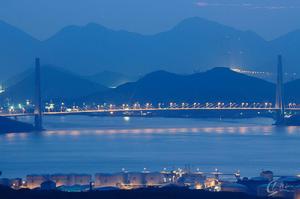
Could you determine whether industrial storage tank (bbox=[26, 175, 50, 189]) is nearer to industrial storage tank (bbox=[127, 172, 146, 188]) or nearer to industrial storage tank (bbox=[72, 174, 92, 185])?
industrial storage tank (bbox=[72, 174, 92, 185])

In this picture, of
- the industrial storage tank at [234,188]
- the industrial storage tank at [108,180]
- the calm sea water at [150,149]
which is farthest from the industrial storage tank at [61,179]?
the calm sea water at [150,149]

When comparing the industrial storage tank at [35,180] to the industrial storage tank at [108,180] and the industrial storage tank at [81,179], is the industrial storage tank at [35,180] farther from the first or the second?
the industrial storage tank at [108,180]

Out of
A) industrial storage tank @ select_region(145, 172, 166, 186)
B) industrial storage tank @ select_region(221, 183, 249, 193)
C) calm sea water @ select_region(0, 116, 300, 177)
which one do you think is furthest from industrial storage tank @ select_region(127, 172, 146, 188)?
calm sea water @ select_region(0, 116, 300, 177)

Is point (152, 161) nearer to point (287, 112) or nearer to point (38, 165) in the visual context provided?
point (38, 165)

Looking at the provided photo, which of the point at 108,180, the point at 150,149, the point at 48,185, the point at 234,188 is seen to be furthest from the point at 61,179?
the point at 150,149

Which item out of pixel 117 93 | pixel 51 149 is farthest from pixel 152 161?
pixel 117 93

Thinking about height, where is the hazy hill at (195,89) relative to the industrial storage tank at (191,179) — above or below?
above

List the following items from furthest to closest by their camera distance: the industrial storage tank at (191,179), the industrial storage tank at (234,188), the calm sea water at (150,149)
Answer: the calm sea water at (150,149)
the industrial storage tank at (191,179)
the industrial storage tank at (234,188)
